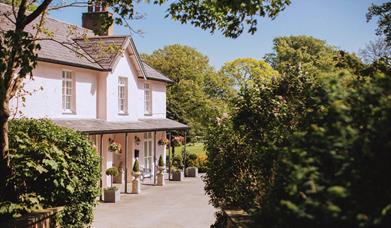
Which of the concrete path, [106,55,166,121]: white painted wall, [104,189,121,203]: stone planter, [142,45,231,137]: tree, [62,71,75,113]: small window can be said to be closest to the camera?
the concrete path

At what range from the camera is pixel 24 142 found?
400 inches

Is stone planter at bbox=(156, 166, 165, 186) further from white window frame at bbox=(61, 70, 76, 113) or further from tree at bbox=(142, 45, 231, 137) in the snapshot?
tree at bbox=(142, 45, 231, 137)

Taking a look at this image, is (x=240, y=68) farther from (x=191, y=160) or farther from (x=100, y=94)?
(x=100, y=94)

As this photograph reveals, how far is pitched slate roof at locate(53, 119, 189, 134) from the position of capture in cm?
2088

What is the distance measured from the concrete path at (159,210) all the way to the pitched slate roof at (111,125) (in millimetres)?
3534

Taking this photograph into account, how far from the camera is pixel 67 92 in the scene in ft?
74.2

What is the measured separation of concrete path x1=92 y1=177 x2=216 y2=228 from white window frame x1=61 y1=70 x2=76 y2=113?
5.40 meters

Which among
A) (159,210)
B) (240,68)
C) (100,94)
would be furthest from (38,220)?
(240,68)

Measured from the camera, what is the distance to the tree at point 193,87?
45.9 metres

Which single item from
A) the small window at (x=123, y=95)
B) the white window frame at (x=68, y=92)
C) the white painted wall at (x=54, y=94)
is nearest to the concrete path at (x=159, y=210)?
the white painted wall at (x=54, y=94)

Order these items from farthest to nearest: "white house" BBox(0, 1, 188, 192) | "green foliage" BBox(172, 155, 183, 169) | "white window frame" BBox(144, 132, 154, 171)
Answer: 1. "green foliage" BBox(172, 155, 183, 169)
2. "white window frame" BBox(144, 132, 154, 171)
3. "white house" BBox(0, 1, 188, 192)

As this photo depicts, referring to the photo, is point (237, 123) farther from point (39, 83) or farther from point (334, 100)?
point (39, 83)

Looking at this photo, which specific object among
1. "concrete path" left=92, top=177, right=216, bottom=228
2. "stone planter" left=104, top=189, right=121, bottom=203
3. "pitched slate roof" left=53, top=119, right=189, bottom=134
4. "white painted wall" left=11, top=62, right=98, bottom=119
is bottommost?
"concrete path" left=92, top=177, right=216, bottom=228

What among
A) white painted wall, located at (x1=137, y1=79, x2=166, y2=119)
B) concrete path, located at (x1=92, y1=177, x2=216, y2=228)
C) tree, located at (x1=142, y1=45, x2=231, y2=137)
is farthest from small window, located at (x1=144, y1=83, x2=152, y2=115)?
tree, located at (x1=142, y1=45, x2=231, y2=137)
